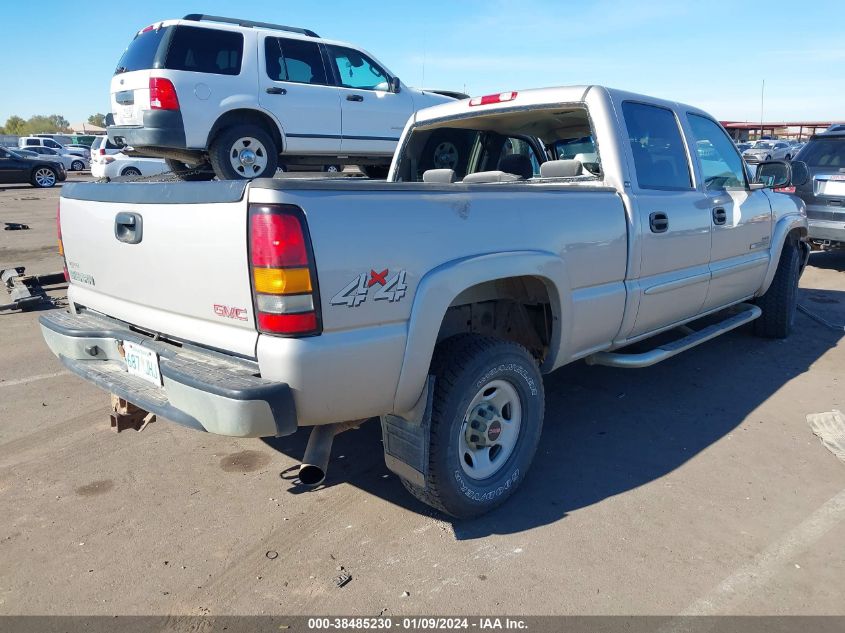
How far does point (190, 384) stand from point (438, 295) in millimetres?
1008

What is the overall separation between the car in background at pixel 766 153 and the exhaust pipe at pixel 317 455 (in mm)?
13712

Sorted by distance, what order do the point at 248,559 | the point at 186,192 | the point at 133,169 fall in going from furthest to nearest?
the point at 133,169
the point at 248,559
the point at 186,192

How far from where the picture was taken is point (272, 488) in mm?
3271

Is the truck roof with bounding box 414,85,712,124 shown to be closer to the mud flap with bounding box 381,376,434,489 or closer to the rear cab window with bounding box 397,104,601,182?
the rear cab window with bounding box 397,104,601,182

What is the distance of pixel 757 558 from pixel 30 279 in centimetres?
728

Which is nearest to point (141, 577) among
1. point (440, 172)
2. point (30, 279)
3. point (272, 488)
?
point (272, 488)

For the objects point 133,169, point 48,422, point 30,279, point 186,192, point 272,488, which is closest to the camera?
point 186,192

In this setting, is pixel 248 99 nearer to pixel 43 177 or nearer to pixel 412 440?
A: pixel 412 440

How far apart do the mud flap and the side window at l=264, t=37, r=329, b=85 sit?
19.1ft

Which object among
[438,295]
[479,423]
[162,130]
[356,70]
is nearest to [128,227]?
[438,295]

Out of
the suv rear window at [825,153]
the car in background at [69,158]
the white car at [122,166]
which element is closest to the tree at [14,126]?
the car in background at [69,158]

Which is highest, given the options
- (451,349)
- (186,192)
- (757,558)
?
(186,192)

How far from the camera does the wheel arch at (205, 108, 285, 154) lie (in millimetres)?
7008

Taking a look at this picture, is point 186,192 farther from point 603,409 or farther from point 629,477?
point 603,409
